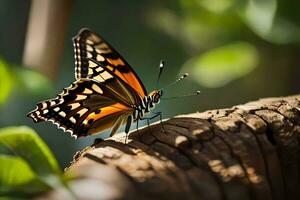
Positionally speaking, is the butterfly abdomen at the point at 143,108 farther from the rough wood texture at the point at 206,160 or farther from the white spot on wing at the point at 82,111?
the rough wood texture at the point at 206,160

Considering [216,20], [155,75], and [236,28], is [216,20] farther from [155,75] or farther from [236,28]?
[155,75]

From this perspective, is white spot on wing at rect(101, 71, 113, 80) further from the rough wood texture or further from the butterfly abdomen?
the rough wood texture

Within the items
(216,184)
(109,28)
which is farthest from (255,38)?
(216,184)

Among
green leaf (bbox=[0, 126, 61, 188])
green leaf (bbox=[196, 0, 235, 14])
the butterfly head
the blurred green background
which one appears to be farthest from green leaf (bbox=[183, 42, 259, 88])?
green leaf (bbox=[0, 126, 61, 188])

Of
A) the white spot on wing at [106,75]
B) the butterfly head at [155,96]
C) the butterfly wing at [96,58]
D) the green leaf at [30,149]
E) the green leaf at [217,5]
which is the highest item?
the green leaf at [217,5]

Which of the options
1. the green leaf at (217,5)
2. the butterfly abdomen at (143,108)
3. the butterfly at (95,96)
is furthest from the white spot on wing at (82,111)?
the green leaf at (217,5)

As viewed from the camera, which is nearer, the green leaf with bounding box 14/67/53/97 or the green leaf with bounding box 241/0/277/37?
the green leaf with bounding box 14/67/53/97
